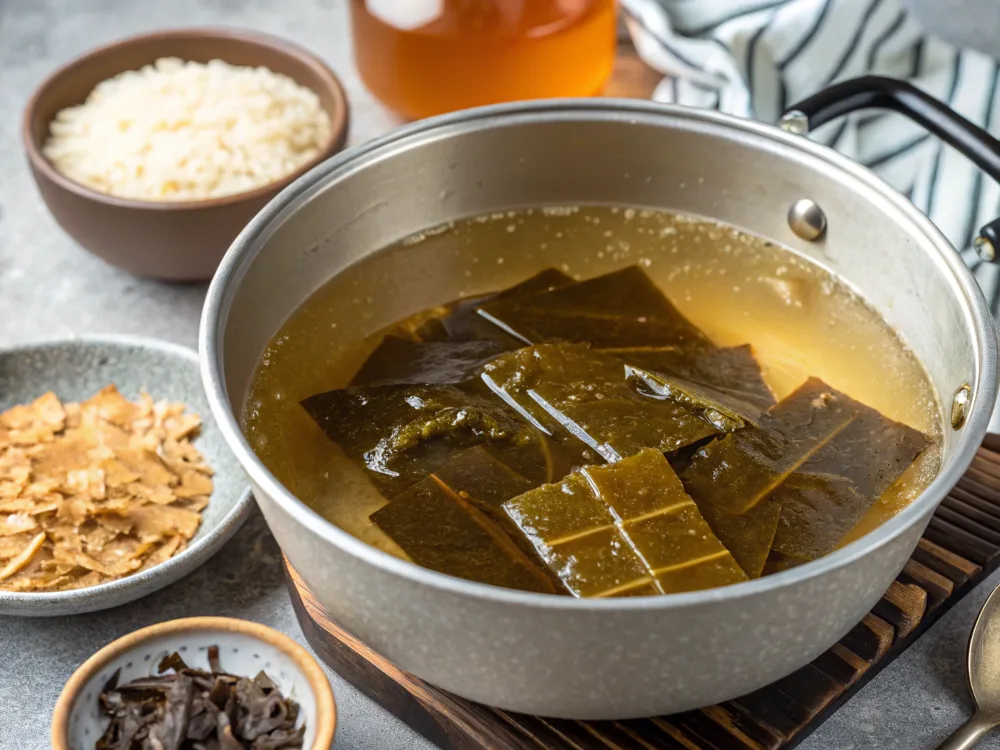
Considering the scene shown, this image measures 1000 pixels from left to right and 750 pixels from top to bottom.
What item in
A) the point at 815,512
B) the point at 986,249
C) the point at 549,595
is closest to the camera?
the point at 549,595

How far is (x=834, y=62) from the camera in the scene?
6.45 ft

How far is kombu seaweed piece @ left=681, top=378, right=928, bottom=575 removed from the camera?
118 centimetres

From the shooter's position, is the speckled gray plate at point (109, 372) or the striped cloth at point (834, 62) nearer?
the speckled gray plate at point (109, 372)

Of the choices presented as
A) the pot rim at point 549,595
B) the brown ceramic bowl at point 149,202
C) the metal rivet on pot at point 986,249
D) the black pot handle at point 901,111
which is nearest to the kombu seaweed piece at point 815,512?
the pot rim at point 549,595

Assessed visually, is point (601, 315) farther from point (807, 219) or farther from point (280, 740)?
point (280, 740)

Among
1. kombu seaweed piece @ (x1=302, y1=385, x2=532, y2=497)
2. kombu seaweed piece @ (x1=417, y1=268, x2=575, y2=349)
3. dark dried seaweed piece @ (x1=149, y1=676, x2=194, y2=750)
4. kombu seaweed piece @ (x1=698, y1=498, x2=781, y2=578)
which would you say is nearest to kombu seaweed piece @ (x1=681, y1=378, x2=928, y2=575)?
kombu seaweed piece @ (x1=698, y1=498, x2=781, y2=578)

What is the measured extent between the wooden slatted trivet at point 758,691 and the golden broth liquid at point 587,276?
13cm

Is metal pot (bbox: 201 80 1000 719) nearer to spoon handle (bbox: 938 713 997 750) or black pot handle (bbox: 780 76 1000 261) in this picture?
black pot handle (bbox: 780 76 1000 261)

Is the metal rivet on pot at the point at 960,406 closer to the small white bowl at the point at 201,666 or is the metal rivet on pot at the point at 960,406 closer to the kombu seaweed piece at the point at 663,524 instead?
the kombu seaweed piece at the point at 663,524

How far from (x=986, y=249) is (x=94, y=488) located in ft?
3.80

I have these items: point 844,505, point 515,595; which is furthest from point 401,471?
point 844,505

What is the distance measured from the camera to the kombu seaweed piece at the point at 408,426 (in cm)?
127

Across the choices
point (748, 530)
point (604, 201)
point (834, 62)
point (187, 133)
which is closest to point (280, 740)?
point (748, 530)

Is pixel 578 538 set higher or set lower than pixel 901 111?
lower
